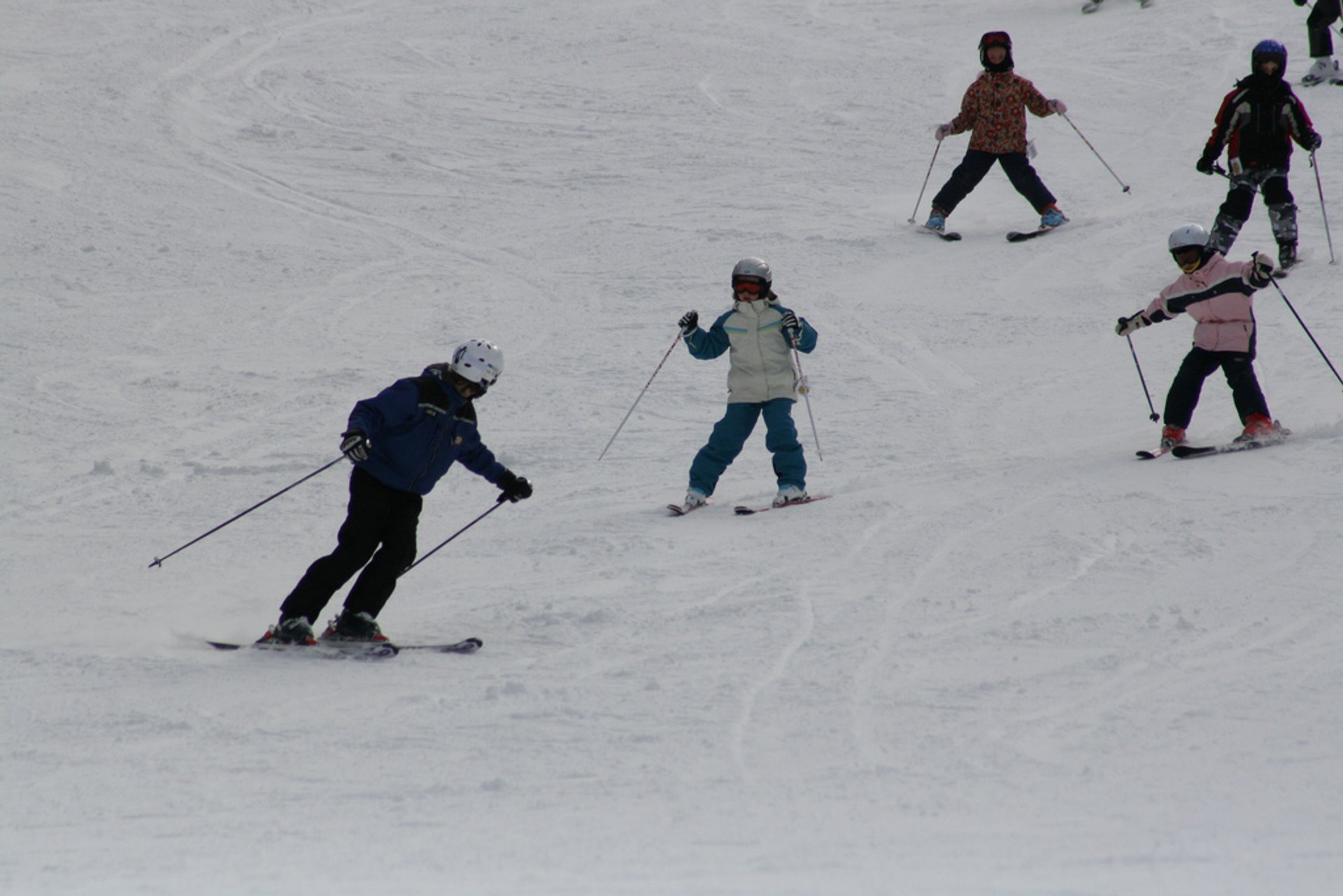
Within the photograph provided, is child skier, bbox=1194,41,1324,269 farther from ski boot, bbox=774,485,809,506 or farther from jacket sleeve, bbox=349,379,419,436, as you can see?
jacket sleeve, bbox=349,379,419,436

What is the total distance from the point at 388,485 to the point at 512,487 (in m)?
0.57

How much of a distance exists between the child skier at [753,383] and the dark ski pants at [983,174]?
547cm

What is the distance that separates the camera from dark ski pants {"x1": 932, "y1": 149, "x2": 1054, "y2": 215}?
1209 cm

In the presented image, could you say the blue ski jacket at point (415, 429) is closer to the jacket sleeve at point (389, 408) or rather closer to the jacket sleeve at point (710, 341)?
the jacket sleeve at point (389, 408)

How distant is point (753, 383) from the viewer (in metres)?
7.38

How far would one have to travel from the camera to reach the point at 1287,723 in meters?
4.31

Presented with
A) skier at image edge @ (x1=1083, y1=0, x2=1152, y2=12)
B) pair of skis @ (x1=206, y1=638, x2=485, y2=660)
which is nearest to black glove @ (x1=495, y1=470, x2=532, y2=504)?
pair of skis @ (x1=206, y1=638, x2=485, y2=660)

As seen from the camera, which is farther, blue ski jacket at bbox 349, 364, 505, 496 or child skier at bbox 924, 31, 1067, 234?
child skier at bbox 924, 31, 1067, 234

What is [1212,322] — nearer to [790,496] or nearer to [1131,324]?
[1131,324]

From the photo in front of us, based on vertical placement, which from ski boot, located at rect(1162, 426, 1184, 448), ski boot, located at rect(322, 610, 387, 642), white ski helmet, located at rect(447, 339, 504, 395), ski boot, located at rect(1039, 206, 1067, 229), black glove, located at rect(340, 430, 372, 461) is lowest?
ski boot, located at rect(322, 610, 387, 642)

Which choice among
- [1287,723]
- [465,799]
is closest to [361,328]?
[465,799]

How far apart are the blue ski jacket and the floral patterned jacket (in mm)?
7804

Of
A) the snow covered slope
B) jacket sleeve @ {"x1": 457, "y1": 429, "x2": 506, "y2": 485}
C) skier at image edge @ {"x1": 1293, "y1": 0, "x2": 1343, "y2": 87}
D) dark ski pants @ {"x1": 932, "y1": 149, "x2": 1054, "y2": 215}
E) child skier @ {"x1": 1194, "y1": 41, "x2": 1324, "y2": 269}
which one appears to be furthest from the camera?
skier at image edge @ {"x1": 1293, "y1": 0, "x2": 1343, "y2": 87}

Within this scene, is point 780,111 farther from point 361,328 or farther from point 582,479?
point 582,479
